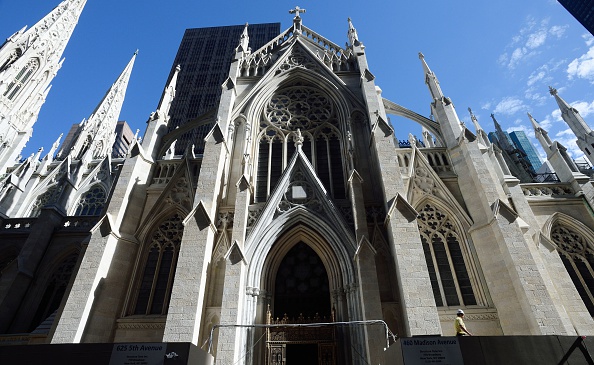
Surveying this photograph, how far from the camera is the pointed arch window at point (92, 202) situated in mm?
22266

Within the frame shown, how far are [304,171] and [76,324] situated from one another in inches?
372

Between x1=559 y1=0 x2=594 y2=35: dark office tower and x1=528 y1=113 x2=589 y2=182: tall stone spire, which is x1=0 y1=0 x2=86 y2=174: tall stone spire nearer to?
x1=528 y1=113 x2=589 y2=182: tall stone spire

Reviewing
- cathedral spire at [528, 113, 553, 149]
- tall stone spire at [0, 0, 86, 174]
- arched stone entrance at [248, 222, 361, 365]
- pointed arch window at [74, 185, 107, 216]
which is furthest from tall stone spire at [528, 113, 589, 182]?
tall stone spire at [0, 0, 86, 174]

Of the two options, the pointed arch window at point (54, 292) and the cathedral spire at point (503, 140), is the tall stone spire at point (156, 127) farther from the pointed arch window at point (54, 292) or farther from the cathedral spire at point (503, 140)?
the cathedral spire at point (503, 140)

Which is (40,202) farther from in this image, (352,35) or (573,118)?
(573,118)

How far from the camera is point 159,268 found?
12.7 metres

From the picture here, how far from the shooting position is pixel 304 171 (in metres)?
13.5

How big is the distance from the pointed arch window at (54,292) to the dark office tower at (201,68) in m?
28.0

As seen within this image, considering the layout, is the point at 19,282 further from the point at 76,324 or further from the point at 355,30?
the point at 355,30

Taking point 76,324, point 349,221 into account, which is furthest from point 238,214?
point 76,324

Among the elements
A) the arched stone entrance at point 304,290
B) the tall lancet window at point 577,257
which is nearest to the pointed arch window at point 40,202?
the arched stone entrance at point 304,290

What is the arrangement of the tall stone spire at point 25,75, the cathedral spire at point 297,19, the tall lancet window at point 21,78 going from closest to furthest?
1. the cathedral spire at point 297,19
2. the tall stone spire at point 25,75
3. the tall lancet window at point 21,78

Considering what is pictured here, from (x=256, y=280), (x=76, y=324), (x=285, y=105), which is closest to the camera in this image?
(x=76, y=324)

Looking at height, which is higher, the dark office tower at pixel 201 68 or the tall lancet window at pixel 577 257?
the dark office tower at pixel 201 68
